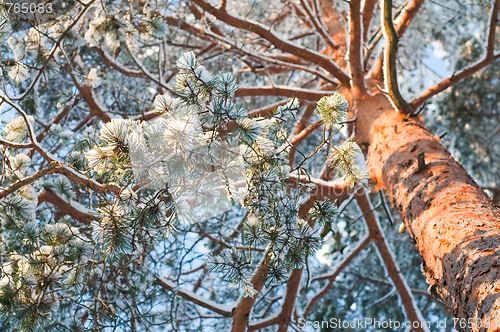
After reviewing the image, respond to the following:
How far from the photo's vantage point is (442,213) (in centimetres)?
158

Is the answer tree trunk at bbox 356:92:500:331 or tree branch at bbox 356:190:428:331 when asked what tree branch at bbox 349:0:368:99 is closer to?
tree trunk at bbox 356:92:500:331

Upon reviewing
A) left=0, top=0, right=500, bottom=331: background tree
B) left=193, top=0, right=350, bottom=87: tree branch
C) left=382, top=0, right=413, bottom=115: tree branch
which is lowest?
left=0, top=0, right=500, bottom=331: background tree

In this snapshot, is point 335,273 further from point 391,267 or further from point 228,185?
point 228,185

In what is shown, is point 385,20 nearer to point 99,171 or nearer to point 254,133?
point 254,133

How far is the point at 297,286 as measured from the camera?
3199 millimetres

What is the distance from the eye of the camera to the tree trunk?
1.21 metres

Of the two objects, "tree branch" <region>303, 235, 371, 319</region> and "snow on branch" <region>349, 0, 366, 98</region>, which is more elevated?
"snow on branch" <region>349, 0, 366, 98</region>

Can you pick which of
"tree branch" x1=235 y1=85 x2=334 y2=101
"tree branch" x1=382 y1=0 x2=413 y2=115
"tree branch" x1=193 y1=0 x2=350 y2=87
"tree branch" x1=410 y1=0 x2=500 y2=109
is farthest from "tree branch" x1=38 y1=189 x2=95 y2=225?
"tree branch" x1=410 y1=0 x2=500 y2=109

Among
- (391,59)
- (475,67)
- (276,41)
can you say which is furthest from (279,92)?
(475,67)

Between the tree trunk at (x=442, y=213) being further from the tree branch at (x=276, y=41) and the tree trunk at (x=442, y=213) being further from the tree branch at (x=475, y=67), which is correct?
the tree branch at (x=276, y=41)

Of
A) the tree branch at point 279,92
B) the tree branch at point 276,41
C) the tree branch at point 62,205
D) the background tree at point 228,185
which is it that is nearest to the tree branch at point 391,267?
the background tree at point 228,185

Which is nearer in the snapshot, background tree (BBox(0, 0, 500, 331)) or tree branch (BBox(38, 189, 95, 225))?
background tree (BBox(0, 0, 500, 331))

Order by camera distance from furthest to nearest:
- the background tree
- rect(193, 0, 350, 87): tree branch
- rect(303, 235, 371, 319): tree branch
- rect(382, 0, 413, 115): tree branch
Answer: rect(303, 235, 371, 319): tree branch, rect(193, 0, 350, 87): tree branch, rect(382, 0, 413, 115): tree branch, the background tree

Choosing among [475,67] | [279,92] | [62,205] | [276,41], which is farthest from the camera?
[279,92]
